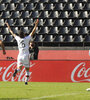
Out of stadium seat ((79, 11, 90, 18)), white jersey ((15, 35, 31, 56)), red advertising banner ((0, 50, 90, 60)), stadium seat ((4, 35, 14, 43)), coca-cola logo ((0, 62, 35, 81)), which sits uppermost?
stadium seat ((79, 11, 90, 18))

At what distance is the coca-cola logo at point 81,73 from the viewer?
13906 mm

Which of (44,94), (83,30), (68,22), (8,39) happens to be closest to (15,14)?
(8,39)

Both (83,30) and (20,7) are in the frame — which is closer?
(83,30)

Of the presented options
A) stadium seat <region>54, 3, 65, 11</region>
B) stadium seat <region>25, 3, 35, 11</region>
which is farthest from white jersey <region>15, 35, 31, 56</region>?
stadium seat <region>25, 3, 35, 11</region>

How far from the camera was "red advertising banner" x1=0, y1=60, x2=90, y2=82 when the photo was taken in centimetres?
1396

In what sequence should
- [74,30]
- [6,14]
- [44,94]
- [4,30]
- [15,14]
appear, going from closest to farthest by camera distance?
1. [44,94]
2. [74,30]
3. [4,30]
4. [15,14]
5. [6,14]

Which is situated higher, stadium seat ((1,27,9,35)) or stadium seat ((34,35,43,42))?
stadium seat ((1,27,9,35))

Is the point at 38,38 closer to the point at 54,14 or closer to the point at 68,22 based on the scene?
the point at 68,22

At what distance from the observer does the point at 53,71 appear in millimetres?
14328

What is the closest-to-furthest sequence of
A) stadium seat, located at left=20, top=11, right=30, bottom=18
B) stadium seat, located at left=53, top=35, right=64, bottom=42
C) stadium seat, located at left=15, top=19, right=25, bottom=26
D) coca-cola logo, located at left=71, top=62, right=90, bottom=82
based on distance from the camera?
coca-cola logo, located at left=71, top=62, right=90, bottom=82 < stadium seat, located at left=53, top=35, right=64, bottom=42 < stadium seat, located at left=15, top=19, right=25, bottom=26 < stadium seat, located at left=20, top=11, right=30, bottom=18

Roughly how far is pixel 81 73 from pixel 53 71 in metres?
1.18

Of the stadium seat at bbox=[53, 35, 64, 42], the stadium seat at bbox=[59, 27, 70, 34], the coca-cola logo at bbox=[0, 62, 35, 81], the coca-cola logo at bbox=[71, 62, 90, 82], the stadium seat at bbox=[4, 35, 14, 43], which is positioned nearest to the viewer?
the coca-cola logo at bbox=[71, 62, 90, 82]

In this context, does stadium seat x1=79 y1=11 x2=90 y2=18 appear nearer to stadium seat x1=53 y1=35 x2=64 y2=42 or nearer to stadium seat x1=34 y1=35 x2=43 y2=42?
stadium seat x1=53 y1=35 x2=64 y2=42

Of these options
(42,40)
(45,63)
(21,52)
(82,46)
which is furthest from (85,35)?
(21,52)
